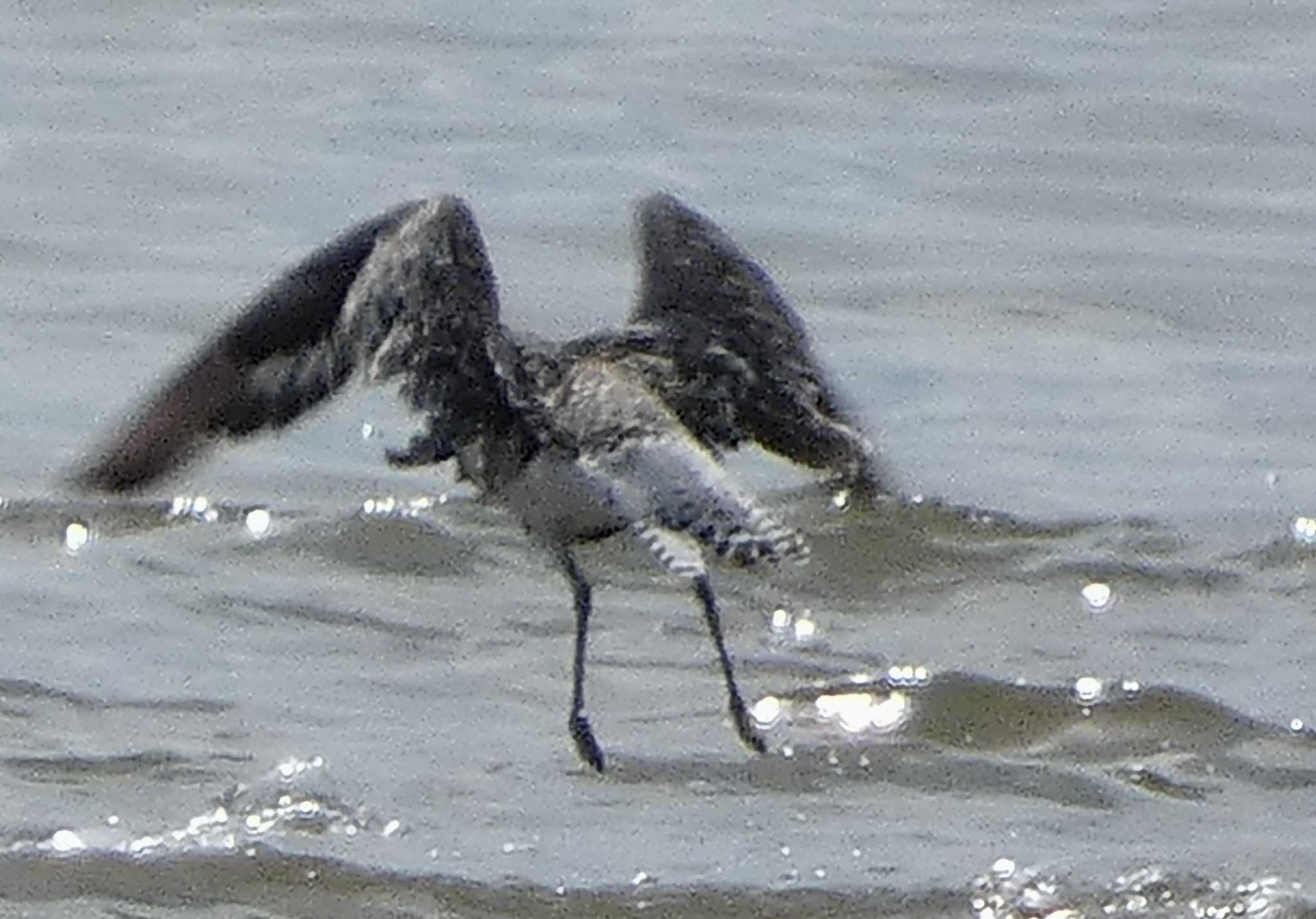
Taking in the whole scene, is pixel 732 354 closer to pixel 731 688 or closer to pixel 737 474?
pixel 731 688

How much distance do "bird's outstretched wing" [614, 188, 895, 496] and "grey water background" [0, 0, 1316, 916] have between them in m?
0.60

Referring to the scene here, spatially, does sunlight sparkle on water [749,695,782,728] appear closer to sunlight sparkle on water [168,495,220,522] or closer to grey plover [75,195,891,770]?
grey plover [75,195,891,770]

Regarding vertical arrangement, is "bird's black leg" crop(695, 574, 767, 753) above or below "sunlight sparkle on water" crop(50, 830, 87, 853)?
above

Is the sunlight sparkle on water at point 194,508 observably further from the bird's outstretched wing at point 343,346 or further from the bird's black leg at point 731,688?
the bird's black leg at point 731,688

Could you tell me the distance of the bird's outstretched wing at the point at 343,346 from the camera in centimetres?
683

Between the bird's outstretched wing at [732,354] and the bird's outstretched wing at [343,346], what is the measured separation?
1.94 ft

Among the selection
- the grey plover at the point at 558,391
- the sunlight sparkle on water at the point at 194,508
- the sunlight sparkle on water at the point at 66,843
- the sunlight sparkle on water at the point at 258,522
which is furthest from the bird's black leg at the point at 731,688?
the sunlight sparkle on water at the point at 194,508

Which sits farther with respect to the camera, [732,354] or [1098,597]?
[1098,597]

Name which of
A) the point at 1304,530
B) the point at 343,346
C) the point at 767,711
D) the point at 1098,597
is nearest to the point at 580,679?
Result: the point at 767,711

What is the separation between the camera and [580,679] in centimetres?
727

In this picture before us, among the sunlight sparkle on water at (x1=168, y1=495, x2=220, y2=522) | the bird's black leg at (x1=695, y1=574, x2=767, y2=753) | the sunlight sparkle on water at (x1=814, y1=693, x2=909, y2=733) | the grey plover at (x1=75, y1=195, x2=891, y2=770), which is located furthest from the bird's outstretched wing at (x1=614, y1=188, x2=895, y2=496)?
the sunlight sparkle on water at (x1=168, y1=495, x2=220, y2=522)

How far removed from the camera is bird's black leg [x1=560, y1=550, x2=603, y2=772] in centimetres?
712

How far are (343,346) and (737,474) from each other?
2624mm

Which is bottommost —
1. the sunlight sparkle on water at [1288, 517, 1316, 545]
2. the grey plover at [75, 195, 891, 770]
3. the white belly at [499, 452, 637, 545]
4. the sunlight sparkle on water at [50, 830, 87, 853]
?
the sunlight sparkle on water at [50, 830, 87, 853]
